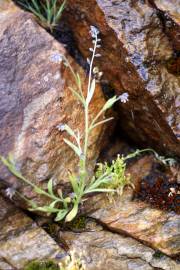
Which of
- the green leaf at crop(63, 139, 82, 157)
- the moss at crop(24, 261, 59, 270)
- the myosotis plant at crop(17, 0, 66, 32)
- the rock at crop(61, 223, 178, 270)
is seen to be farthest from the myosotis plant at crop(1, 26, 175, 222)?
the myosotis plant at crop(17, 0, 66, 32)

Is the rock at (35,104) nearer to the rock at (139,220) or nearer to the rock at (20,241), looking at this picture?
the rock at (20,241)

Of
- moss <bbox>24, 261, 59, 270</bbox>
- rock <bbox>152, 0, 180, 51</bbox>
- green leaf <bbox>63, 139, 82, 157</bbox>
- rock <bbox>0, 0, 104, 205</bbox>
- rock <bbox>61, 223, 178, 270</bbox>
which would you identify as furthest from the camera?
rock <bbox>152, 0, 180, 51</bbox>

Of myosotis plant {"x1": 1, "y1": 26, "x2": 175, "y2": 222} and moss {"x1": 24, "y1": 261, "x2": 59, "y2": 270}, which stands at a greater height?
myosotis plant {"x1": 1, "y1": 26, "x2": 175, "y2": 222}

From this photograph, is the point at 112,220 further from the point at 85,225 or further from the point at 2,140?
the point at 2,140

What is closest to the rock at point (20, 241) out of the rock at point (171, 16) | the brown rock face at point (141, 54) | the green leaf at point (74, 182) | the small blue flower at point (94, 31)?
the green leaf at point (74, 182)

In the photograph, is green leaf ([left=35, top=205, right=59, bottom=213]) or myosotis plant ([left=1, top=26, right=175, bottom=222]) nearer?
green leaf ([left=35, top=205, right=59, bottom=213])

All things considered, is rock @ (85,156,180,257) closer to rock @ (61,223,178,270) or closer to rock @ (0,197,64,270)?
rock @ (61,223,178,270)

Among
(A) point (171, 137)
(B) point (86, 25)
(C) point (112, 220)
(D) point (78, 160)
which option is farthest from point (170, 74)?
(C) point (112, 220)
